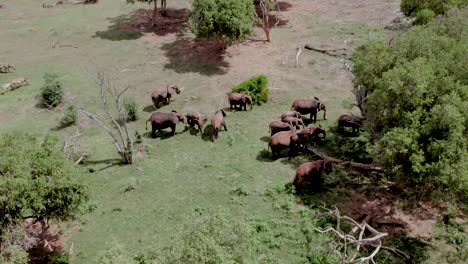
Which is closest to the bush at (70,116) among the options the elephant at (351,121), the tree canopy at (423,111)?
the elephant at (351,121)

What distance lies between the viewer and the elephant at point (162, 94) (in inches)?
1116

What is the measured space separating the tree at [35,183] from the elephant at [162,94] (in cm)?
1156

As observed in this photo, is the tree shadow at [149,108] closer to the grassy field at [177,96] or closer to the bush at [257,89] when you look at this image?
the grassy field at [177,96]

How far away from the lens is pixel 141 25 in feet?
139

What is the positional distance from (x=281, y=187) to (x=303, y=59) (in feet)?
51.2

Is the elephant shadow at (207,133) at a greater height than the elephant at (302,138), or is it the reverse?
the elephant at (302,138)

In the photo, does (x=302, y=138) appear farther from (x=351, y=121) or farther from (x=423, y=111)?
(x=423, y=111)

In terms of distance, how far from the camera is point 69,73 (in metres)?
34.0

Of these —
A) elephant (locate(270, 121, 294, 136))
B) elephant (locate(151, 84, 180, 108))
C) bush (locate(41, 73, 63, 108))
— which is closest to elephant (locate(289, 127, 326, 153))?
elephant (locate(270, 121, 294, 136))

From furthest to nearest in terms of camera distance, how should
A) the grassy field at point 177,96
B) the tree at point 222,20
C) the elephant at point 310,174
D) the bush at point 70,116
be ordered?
the tree at point 222,20 < the bush at point 70,116 < the elephant at point 310,174 < the grassy field at point 177,96

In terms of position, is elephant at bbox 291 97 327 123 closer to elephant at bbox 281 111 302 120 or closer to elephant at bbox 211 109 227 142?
elephant at bbox 281 111 302 120

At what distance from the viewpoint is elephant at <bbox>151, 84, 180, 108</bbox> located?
28.3m

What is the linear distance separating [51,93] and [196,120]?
36.0 ft

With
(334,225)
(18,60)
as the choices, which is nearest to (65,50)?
(18,60)
